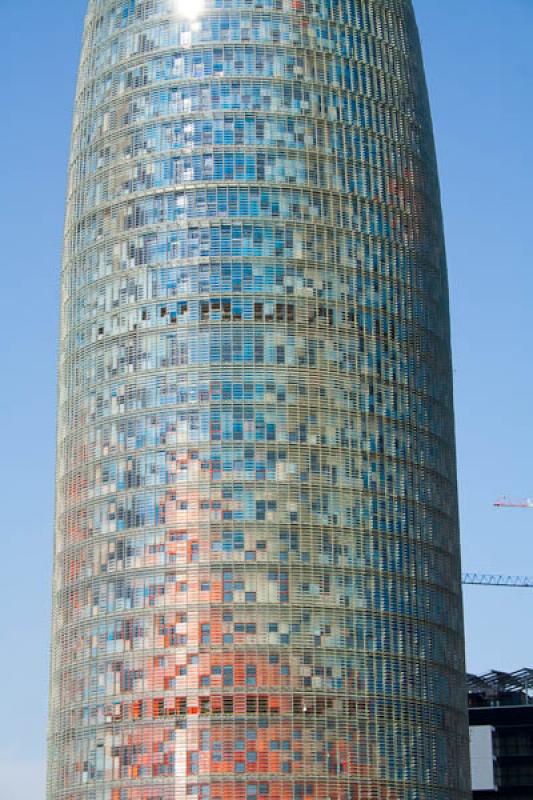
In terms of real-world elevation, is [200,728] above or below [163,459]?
below

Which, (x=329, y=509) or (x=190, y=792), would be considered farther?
(x=329, y=509)

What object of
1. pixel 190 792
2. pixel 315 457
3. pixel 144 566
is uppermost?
pixel 315 457

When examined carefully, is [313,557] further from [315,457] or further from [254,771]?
[254,771]

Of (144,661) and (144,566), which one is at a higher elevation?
(144,566)

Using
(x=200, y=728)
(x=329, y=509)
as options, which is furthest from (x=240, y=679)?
(x=329, y=509)

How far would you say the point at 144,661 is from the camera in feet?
633

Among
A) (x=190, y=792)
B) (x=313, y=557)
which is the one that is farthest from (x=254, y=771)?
(x=313, y=557)

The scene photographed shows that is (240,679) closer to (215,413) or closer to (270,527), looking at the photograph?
(270,527)

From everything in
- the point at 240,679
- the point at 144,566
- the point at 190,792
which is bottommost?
the point at 190,792

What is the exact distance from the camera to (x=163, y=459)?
200 meters

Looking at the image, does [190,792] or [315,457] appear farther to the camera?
[315,457]

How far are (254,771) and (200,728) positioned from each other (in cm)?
817

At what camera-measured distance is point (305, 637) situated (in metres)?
192

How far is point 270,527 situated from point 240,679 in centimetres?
1907
